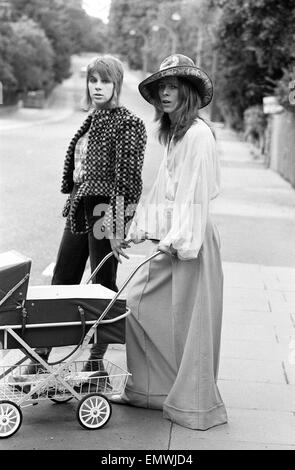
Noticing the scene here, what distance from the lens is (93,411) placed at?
4.02 meters

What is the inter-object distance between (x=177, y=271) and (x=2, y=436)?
1.11 m

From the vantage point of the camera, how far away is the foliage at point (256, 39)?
24359 millimetres

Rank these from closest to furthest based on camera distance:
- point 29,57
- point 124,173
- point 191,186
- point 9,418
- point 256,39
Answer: point 9,418 < point 191,186 < point 124,173 < point 256,39 < point 29,57

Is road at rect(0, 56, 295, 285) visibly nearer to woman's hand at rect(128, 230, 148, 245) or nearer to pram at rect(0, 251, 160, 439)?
woman's hand at rect(128, 230, 148, 245)

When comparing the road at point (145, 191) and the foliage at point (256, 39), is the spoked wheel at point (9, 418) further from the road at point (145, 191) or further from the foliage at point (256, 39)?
the foliage at point (256, 39)

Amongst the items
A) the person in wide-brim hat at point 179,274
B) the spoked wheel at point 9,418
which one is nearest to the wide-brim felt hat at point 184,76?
the person in wide-brim hat at point 179,274

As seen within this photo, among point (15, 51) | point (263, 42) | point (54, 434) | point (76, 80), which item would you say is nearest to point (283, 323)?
point (54, 434)

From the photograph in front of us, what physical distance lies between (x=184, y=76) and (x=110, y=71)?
549 millimetres

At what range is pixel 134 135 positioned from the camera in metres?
4.45

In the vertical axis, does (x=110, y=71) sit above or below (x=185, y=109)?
above

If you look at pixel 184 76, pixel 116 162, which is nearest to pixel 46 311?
pixel 116 162

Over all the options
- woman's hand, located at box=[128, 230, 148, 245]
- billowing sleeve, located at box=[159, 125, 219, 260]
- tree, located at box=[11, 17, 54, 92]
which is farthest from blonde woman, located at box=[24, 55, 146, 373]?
tree, located at box=[11, 17, 54, 92]

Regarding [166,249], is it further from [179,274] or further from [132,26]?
[132,26]

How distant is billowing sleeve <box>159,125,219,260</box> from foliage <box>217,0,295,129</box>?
57.4ft
